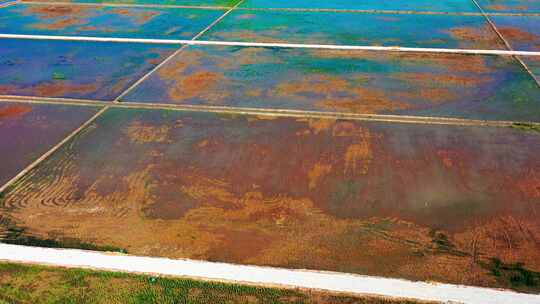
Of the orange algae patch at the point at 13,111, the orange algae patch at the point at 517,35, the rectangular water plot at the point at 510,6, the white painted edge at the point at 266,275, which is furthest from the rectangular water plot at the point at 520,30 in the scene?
the orange algae patch at the point at 13,111

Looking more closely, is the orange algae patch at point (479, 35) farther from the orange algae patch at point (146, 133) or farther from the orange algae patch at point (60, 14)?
the orange algae patch at point (60, 14)

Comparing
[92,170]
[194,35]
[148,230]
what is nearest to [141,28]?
[194,35]

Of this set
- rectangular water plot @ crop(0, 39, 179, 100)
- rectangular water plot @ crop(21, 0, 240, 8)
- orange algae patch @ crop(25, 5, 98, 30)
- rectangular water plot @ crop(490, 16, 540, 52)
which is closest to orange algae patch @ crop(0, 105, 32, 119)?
rectangular water plot @ crop(0, 39, 179, 100)

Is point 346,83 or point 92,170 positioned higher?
point 346,83

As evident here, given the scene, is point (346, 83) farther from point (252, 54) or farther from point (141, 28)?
point (141, 28)

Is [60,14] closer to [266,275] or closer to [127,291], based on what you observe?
[127,291]

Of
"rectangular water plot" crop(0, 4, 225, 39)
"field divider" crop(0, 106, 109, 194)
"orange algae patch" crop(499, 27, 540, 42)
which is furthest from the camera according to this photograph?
"rectangular water plot" crop(0, 4, 225, 39)

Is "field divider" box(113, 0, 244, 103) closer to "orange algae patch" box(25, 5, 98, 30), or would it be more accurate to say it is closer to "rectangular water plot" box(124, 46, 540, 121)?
"rectangular water plot" box(124, 46, 540, 121)
